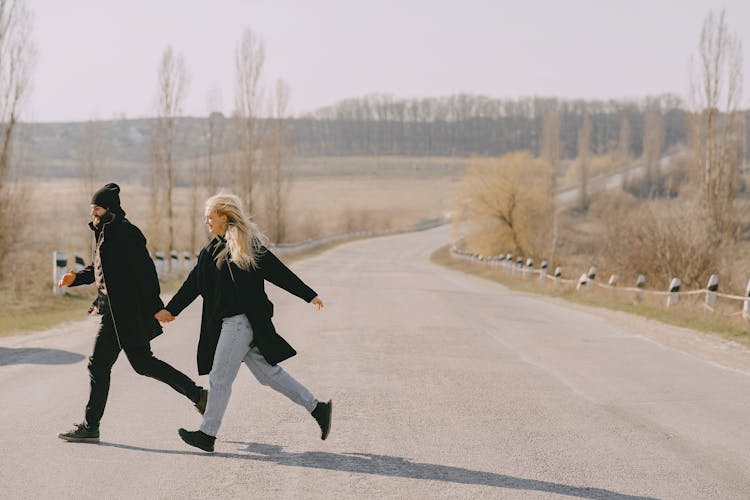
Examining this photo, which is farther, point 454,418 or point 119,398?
point 119,398

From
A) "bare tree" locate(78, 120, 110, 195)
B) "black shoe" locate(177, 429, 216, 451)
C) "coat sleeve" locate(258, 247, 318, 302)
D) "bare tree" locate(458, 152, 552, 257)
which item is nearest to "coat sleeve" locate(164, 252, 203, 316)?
"coat sleeve" locate(258, 247, 318, 302)

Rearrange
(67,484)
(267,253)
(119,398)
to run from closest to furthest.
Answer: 1. (67,484)
2. (267,253)
3. (119,398)

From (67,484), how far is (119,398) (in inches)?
115

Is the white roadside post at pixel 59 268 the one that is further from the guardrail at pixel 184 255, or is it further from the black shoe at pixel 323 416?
the black shoe at pixel 323 416

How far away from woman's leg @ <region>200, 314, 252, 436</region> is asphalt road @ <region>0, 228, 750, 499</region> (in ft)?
0.86

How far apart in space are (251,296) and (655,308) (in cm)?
1510

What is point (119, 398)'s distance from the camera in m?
8.10

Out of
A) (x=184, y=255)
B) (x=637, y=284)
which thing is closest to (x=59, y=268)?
(x=184, y=255)

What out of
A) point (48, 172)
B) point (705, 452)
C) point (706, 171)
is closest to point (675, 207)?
point (706, 171)

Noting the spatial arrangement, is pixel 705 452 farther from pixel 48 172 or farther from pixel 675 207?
pixel 48 172

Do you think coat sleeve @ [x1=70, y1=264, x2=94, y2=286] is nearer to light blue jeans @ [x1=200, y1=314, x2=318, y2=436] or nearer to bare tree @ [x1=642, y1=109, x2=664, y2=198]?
light blue jeans @ [x1=200, y1=314, x2=318, y2=436]

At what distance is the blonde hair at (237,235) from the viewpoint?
20.0 ft

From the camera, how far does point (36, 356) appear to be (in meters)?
10.8

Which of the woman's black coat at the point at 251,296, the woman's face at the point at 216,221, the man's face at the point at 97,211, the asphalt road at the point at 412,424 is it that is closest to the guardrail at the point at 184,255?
the asphalt road at the point at 412,424
